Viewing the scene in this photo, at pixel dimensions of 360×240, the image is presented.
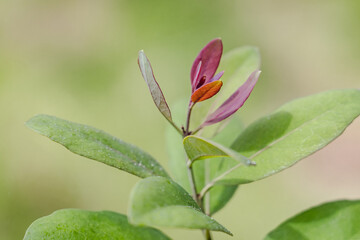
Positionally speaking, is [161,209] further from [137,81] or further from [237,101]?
[137,81]

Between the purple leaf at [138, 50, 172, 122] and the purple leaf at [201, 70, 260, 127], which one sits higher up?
the purple leaf at [138, 50, 172, 122]

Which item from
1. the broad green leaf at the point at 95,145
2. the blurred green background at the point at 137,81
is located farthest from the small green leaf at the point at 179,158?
the blurred green background at the point at 137,81

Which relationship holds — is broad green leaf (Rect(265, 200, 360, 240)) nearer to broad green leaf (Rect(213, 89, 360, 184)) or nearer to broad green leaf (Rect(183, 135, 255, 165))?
broad green leaf (Rect(213, 89, 360, 184))

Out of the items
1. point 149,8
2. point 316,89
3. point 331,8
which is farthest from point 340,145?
point 149,8

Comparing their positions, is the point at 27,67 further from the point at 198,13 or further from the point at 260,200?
the point at 260,200

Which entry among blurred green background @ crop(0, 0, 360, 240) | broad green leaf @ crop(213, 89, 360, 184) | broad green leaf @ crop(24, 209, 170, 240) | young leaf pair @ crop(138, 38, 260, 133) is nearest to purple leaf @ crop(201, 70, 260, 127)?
young leaf pair @ crop(138, 38, 260, 133)


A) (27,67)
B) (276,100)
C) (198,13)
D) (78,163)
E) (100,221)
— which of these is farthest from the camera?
(198,13)

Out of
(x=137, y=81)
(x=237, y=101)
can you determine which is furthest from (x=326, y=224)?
(x=137, y=81)
